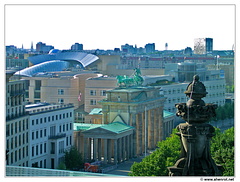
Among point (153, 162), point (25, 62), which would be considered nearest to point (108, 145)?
point (153, 162)

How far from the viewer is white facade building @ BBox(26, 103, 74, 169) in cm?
7069

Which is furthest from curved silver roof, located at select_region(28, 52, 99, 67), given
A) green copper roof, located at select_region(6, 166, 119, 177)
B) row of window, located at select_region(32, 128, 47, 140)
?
green copper roof, located at select_region(6, 166, 119, 177)

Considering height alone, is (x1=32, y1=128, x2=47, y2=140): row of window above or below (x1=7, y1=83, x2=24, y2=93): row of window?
below

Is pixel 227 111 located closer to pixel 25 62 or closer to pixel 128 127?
pixel 128 127

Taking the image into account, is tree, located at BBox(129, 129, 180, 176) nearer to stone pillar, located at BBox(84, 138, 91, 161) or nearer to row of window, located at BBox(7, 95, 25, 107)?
row of window, located at BBox(7, 95, 25, 107)

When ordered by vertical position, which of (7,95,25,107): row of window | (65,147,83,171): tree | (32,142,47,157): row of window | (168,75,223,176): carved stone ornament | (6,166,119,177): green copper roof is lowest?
(65,147,83,171): tree

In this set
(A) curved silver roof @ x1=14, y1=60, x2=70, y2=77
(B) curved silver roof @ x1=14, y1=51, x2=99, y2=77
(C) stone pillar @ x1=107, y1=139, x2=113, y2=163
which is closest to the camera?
(C) stone pillar @ x1=107, y1=139, x2=113, y2=163

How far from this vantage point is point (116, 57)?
172 metres

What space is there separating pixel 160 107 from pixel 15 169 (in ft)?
228

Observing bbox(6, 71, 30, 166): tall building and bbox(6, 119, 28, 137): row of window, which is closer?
bbox(6, 119, 28, 137): row of window

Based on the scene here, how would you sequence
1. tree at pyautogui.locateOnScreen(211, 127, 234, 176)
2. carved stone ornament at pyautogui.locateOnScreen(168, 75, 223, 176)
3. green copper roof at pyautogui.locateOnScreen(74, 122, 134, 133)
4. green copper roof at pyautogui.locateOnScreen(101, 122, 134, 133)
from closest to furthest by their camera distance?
carved stone ornament at pyautogui.locateOnScreen(168, 75, 223, 176) → tree at pyautogui.locateOnScreen(211, 127, 234, 176) → green copper roof at pyautogui.locateOnScreen(101, 122, 134, 133) → green copper roof at pyautogui.locateOnScreen(74, 122, 134, 133)

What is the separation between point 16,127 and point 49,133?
8.01 meters

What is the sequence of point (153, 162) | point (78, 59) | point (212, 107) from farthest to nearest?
1. point (78, 59)
2. point (153, 162)
3. point (212, 107)

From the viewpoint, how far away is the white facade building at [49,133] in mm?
70688
